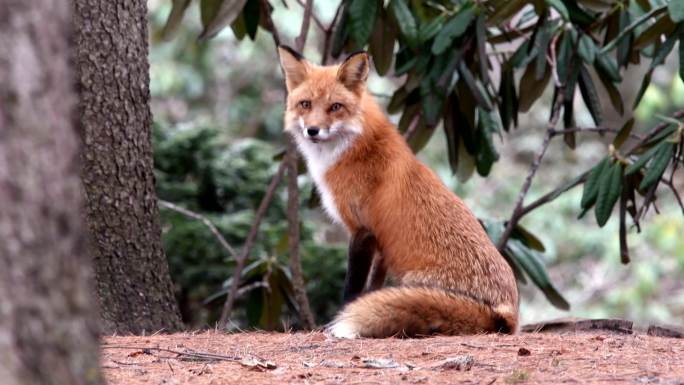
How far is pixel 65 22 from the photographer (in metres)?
2.00

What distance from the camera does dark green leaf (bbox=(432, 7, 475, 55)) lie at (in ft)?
17.9

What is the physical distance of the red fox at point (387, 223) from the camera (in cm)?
425

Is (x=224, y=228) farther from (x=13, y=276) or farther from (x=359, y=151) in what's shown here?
(x=13, y=276)

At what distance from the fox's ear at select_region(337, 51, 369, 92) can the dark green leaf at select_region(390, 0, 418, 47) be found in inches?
26.6

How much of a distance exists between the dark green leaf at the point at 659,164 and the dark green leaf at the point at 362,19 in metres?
1.81

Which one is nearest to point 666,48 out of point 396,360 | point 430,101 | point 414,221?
point 430,101

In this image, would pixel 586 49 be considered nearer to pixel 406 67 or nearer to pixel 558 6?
pixel 558 6

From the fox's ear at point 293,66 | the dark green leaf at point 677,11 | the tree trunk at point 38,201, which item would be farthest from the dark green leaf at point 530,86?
the tree trunk at point 38,201

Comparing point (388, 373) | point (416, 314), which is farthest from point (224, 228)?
point (388, 373)

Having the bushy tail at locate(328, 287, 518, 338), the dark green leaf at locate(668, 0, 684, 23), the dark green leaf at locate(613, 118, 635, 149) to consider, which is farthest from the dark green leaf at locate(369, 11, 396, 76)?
the bushy tail at locate(328, 287, 518, 338)

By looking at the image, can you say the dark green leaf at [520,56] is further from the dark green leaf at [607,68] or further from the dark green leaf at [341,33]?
the dark green leaf at [341,33]

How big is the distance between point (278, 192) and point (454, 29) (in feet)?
9.90

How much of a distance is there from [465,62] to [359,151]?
4.88ft

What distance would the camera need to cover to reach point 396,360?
11.6ft
